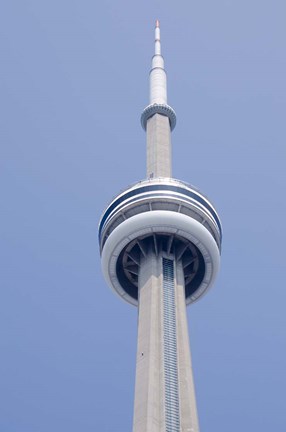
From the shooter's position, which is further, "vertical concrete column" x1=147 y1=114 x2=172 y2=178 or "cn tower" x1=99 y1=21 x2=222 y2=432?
"vertical concrete column" x1=147 y1=114 x2=172 y2=178

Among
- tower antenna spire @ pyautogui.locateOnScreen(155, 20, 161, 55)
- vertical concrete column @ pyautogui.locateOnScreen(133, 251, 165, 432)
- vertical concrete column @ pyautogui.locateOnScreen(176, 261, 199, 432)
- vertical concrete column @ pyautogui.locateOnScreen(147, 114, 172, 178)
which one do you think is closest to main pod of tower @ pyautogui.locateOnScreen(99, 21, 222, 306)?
vertical concrete column @ pyautogui.locateOnScreen(147, 114, 172, 178)

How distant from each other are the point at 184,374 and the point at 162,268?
12.0 metres

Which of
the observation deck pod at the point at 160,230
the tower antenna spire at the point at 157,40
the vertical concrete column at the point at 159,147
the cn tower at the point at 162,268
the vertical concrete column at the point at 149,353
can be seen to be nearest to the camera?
the vertical concrete column at the point at 149,353

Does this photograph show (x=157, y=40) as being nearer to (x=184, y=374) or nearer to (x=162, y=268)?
→ (x=162, y=268)

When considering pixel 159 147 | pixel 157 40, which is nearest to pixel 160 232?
pixel 159 147

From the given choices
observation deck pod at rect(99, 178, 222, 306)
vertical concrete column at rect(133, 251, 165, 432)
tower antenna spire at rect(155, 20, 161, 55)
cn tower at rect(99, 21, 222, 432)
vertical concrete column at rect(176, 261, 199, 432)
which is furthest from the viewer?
tower antenna spire at rect(155, 20, 161, 55)

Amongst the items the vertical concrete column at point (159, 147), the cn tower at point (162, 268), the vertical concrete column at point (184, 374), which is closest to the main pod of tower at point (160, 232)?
the cn tower at point (162, 268)

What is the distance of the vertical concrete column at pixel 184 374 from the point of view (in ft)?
196

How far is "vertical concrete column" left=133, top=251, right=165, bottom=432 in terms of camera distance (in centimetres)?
5928

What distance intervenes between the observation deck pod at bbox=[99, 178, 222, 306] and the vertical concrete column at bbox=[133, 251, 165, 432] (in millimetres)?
2283

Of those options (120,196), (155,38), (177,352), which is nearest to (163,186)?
(120,196)

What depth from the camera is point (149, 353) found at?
63.3m

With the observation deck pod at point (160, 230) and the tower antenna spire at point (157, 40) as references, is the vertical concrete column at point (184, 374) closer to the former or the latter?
the observation deck pod at point (160, 230)

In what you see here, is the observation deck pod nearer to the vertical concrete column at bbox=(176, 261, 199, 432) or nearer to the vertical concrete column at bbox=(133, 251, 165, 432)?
the vertical concrete column at bbox=(133, 251, 165, 432)
